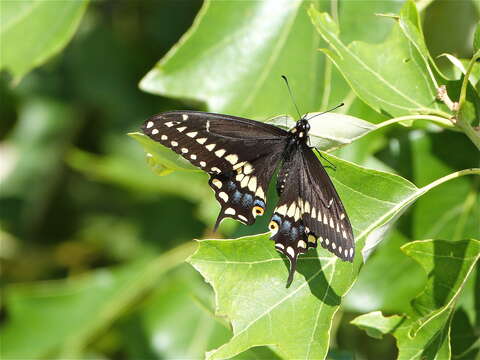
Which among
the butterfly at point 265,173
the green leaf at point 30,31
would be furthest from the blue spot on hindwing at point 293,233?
the green leaf at point 30,31

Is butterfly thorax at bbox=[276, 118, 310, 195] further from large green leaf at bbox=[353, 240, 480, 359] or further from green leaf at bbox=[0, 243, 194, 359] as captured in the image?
green leaf at bbox=[0, 243, 194, 359]

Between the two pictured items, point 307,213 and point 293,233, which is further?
point 307,213

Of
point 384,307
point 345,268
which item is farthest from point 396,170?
point 345,268

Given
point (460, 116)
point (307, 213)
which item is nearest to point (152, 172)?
point (307, 213)

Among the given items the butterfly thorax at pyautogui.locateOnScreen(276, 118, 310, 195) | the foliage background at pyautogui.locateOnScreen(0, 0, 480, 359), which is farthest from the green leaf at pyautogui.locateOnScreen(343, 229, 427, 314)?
the butterfly thorax at pyautogui.locateOnScreen(276, 118, 310, 195)

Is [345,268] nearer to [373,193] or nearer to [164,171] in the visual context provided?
[373,193]

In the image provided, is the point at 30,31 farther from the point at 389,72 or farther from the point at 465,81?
the point at 465,81
